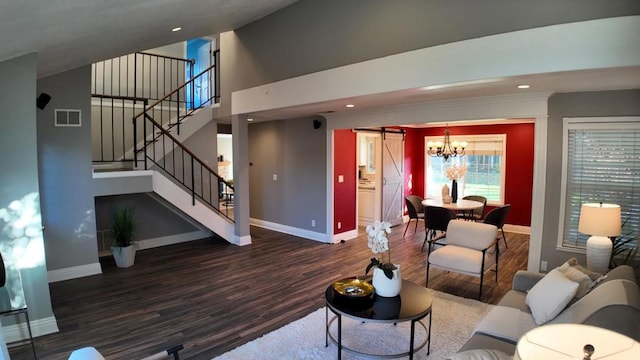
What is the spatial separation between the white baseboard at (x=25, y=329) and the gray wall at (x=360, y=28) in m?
4.29

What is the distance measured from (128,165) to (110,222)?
1049 millimetres

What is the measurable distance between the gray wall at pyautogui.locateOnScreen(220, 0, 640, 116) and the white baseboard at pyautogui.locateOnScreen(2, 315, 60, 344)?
14.1 ft

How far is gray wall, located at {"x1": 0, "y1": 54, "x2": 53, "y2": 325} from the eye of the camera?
130 inches

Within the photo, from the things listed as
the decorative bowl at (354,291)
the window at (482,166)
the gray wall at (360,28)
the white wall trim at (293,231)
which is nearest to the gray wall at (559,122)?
the gray wall at (360,28)

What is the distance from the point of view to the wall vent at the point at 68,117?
4992mm

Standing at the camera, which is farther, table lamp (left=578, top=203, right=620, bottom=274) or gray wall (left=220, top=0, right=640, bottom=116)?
table lamp (left=578, top=203, right=620, bottom=274)

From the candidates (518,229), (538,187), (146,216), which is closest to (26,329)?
(146,216)

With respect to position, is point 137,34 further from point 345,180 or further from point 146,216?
point 345,180

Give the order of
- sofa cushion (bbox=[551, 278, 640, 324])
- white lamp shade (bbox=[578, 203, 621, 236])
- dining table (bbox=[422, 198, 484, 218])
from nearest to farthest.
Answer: sofa cushion (bbox=[551, 278, 640, 324])
white lamp shade (bbox=[578, 203, 621, 236])
dining table (bbox=[422, 198, 484, 218])

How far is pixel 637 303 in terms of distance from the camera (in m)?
2.13

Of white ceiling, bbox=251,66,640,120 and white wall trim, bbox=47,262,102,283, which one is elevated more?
white ceiling, bbox=251,66,640,120

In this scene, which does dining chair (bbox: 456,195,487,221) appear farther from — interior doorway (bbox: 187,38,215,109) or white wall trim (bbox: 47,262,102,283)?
white wall trim (bbox: 47,262,102,283)

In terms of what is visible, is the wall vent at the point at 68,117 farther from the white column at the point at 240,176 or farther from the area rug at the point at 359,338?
the area rug at the point at 359,338

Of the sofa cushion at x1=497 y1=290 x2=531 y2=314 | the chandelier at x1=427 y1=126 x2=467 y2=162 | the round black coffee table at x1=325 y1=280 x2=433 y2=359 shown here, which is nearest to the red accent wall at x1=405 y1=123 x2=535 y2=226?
the chandelier at x1=427 y1=126 x2=467 y2=162
